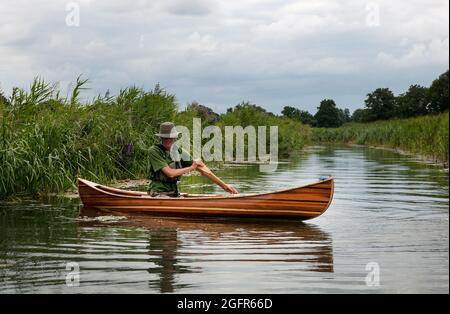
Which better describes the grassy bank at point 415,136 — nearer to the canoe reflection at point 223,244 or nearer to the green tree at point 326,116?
the canoe reflection at point 223,244

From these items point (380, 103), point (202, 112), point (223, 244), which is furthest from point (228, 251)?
point (380, 103)

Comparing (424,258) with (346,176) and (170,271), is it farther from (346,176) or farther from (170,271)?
(346,176)

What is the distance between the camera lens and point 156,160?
898 centimetres

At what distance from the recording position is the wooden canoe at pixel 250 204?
840 cm

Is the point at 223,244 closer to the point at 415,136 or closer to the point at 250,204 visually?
the point at 250,204

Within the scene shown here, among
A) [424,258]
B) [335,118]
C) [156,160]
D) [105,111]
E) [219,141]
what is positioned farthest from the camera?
[335,118]

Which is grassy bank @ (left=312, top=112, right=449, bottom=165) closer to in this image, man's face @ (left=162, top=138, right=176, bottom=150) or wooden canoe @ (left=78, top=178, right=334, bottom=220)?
wooden canoe @ (left=78, top=178, right=334, bottom=220)

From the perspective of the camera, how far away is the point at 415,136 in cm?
2544

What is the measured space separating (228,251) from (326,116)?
2258 inches

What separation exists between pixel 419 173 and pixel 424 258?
1070 cm

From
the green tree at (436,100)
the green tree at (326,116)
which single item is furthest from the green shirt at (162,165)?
the green tree at (326,116)

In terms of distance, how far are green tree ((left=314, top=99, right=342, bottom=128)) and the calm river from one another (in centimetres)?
5236

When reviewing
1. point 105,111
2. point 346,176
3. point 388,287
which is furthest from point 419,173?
point 388,287

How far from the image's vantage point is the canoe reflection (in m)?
6.07
